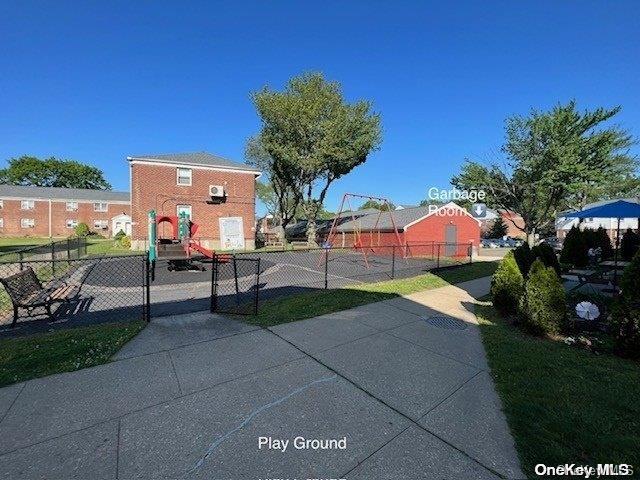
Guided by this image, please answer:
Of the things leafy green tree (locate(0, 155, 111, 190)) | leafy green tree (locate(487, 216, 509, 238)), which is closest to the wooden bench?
leafy green tree (locate(487, 216, 509, 238))

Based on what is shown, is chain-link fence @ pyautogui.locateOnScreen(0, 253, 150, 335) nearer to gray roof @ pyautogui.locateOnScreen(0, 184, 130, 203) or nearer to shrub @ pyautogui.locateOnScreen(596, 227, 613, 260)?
shrub @ pyautogui.locateOnScreen(596, 227, 613, 260)

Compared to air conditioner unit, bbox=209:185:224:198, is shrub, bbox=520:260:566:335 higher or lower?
lower

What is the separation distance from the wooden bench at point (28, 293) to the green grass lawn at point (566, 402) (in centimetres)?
797

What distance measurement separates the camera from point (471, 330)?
603cm

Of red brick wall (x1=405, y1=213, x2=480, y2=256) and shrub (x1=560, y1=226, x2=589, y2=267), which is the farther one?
red brick wall (x1=405, y1=213, x2=480, y2=256)

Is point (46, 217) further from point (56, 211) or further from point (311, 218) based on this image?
point (311, 218)

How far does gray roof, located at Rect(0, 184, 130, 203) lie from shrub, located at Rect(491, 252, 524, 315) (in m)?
56.5

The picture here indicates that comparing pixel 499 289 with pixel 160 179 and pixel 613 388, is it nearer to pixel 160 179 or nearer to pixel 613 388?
pixel 613 388

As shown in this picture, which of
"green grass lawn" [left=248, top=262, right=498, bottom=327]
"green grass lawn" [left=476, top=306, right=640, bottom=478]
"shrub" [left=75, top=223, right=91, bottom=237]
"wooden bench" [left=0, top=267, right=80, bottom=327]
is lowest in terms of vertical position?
"green grass lawn" [left=476, top=306, right=640, bottom=478]

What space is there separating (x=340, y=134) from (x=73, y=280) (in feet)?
68.5

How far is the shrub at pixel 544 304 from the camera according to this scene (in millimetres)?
5590

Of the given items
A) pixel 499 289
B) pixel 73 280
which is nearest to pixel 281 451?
pixel 499 289

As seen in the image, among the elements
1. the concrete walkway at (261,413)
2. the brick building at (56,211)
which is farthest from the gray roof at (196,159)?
the brick building at (56,211)

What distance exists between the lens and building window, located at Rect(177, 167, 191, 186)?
23859mm
